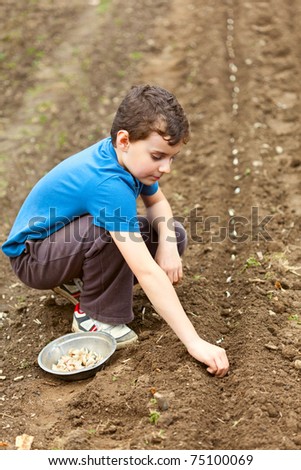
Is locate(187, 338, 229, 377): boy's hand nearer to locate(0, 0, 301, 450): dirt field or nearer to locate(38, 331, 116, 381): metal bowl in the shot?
locate(0, 0, 301, 450): dirt field

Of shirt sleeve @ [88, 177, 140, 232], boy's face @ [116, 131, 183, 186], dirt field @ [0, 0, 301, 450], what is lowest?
dirt field @ [0, 0, 301, 450]

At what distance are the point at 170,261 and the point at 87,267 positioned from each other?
18.2 inches

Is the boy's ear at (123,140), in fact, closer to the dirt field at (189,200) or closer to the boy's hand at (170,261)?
the boy's hand at (170,261)

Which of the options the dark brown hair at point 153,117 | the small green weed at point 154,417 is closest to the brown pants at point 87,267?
the dark brown hair at point 153,117

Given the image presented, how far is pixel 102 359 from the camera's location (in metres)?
3.52

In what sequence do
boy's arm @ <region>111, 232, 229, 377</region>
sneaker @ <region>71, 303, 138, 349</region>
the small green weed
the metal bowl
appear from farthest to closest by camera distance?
sneaker @ <region>71, 303, 138, 349</region>, the metal bowl, boy's arm @ <region>111, 232, 229, 377</region>, the small green weed

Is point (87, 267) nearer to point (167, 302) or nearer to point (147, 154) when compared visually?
point (167, 302)

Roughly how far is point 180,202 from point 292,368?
2.21 m

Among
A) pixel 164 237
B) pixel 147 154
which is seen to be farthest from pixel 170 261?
pixel 147 154

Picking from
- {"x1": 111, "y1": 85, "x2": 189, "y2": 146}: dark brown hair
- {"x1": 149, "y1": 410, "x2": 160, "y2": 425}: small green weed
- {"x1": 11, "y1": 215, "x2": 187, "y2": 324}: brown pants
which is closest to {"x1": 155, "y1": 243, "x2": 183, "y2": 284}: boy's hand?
{"x1": 11, "y1": 215, "x2": 187, "y2": 324}: brown pants

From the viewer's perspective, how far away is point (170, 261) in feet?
12.1

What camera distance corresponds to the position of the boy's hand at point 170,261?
3.69 metres

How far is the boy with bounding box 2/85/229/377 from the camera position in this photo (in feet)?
10.5

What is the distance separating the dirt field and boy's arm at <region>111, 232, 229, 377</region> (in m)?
0.10
